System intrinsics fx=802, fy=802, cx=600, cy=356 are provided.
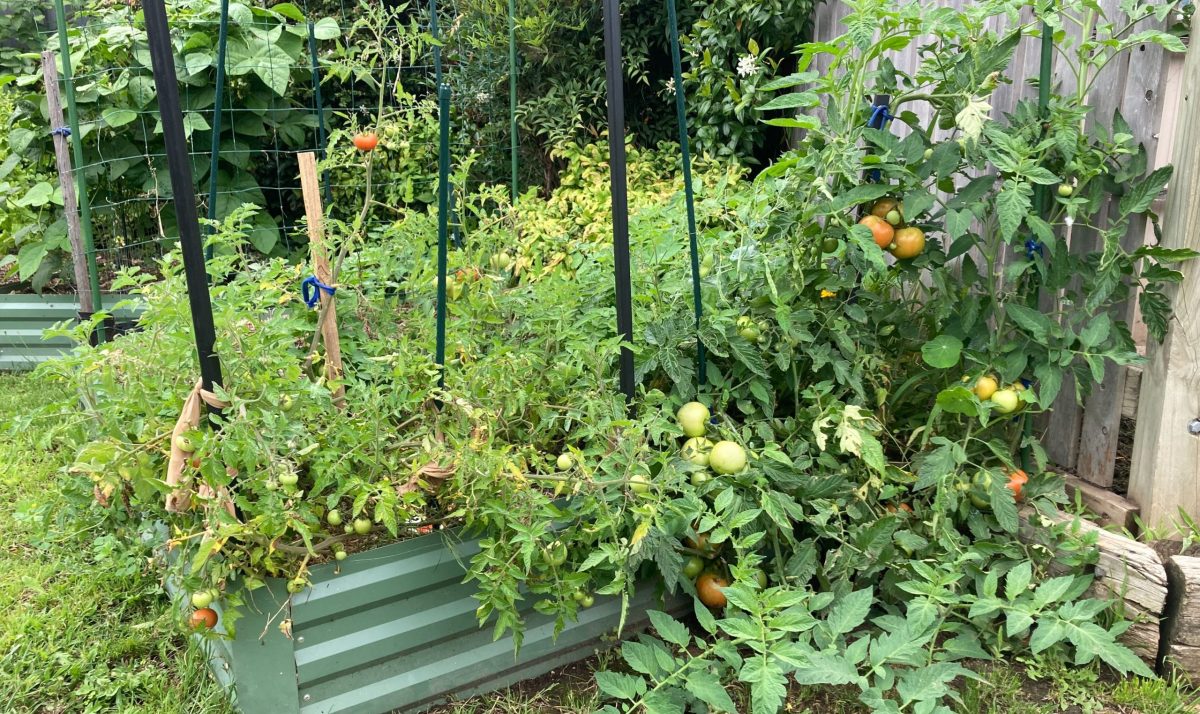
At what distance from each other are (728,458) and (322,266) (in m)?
1.03

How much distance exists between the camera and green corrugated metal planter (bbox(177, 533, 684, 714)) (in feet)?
5.27

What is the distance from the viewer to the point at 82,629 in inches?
80.9

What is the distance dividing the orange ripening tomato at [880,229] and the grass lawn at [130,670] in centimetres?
102

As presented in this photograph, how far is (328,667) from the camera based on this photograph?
1.66 meters

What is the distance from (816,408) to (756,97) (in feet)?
7.45

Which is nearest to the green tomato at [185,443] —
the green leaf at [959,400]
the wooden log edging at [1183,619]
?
the green leaf at [959,400]

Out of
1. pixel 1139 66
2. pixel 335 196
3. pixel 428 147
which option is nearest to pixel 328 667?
pixel 1139 66

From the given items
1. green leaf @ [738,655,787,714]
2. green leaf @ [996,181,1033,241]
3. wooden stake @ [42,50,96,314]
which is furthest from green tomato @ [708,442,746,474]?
wooden stake @ [42,50,96,314]

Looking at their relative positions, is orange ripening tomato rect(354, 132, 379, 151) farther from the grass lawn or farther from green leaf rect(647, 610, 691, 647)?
green leaf rect(647, 610, 691, 647)

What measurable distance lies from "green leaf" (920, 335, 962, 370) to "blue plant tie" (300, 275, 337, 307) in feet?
4.68

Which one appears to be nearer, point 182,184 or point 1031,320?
point 182,184

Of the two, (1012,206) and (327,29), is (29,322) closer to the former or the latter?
(327,29)

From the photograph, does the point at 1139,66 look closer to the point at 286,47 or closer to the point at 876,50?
the point at 876,50

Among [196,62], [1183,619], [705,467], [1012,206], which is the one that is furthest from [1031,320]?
[196,62]
